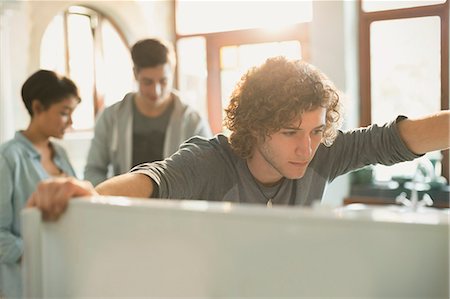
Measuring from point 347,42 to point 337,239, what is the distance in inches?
117

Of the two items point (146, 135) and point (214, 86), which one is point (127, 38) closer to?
point (214, 86)

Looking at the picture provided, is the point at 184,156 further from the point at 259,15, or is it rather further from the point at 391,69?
the point at 259,15

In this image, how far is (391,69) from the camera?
3420mm

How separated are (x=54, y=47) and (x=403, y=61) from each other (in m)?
2.25

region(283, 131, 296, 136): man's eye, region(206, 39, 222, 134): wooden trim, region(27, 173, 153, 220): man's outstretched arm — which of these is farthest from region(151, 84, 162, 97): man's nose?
region(206, 39, 222, 134): wooden trim

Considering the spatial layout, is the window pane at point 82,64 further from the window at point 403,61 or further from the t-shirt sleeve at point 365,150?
the t-shirt sleeve at point 365,150

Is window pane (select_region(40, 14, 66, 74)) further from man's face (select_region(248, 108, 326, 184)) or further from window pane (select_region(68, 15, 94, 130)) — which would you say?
man's face (select_region(248, 108, 326, 184))

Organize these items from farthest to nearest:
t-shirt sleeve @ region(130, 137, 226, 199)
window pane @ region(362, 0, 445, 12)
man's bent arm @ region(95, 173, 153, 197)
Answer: window pane @ region(362, 0, 445, 12), t-shirt sleeve @ region(130, 137, 226, 199), man's bent arm @ region(95, 173, 153, 197)

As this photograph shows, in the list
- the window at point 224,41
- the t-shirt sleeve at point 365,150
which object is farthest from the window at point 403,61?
the t-shirt sleeve at point 365,150

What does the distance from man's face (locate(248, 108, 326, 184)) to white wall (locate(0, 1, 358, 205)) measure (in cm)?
199

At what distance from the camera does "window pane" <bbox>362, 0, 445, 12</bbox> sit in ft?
10.6

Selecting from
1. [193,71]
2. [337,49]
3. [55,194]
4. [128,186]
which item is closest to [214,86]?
[193,71]

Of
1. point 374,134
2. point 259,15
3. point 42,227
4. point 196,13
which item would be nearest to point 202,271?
point 42,227

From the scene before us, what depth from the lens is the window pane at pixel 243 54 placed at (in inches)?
151
